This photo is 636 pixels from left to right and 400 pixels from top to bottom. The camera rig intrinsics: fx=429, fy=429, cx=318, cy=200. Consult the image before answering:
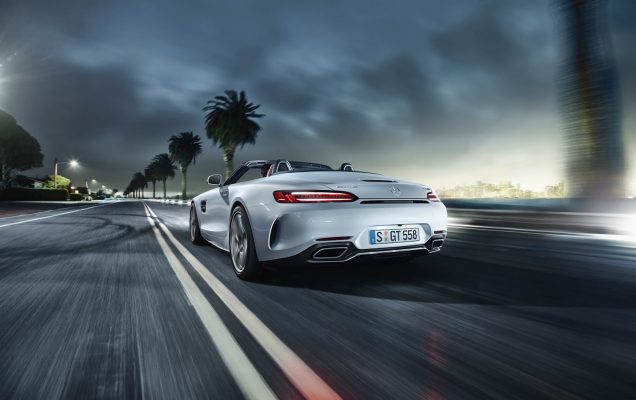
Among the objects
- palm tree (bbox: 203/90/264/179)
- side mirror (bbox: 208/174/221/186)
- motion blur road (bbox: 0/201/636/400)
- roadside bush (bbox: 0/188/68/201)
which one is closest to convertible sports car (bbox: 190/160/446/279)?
motion blur road (bbox: 0/201/636/400)

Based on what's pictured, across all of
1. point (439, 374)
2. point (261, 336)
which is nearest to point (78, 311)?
point (261, 336)

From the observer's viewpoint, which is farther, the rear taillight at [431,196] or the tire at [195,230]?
the tire at [195,230]

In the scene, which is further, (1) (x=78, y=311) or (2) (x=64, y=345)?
(1) (x=78, y=311)

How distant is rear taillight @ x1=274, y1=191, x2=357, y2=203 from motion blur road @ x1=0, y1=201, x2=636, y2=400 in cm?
80

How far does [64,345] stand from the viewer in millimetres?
2402

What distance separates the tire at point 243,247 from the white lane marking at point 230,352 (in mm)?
530

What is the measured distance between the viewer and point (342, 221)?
366 cm

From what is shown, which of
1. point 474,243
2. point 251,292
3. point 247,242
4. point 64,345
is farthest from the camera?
point 474,243

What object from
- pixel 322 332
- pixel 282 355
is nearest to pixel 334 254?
pixel 322 332

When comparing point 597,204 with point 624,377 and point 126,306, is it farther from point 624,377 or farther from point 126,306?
point 126,306

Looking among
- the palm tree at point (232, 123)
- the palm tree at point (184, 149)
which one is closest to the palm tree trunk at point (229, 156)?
the palm tree at point (232, 123)

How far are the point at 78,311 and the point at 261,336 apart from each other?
1544 mm

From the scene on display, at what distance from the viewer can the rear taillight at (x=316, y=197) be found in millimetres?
3746

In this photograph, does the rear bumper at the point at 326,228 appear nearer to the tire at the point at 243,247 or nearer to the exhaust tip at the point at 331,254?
the exhaust tip at the point at 331,254
